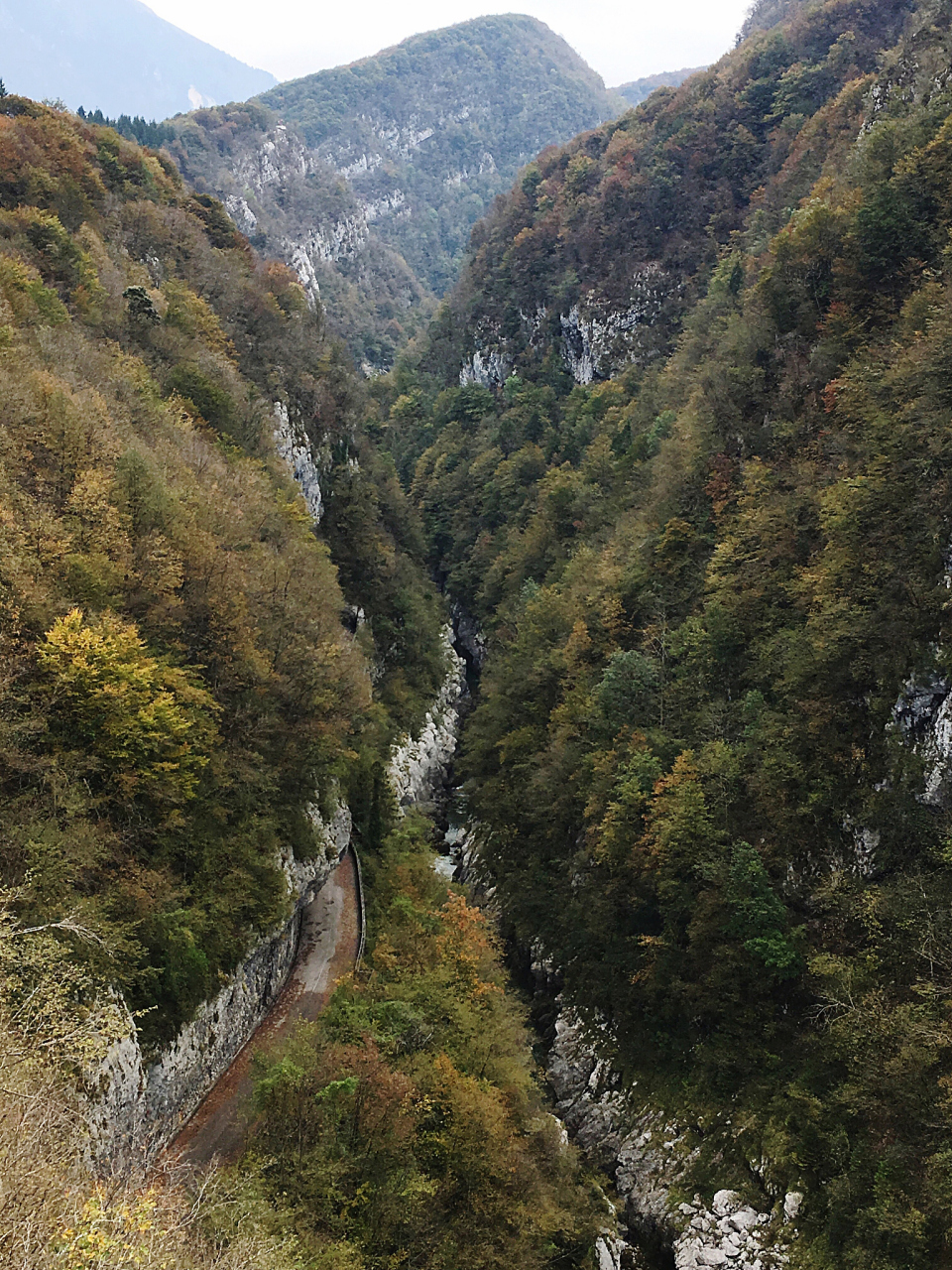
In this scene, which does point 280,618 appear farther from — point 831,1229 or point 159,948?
point 831,1229

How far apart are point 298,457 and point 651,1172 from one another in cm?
4069

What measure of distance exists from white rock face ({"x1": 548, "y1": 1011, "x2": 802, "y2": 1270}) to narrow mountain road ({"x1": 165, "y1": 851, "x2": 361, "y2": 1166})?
8.83 m

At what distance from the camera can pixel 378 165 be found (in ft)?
561

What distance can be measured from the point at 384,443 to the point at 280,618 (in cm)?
6092

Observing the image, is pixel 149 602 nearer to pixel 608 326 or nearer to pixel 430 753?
pixel 430 753

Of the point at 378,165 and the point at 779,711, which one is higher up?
the point at 378,165

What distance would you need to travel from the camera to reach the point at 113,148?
157 feet

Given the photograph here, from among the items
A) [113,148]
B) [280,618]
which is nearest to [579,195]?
[113,148]

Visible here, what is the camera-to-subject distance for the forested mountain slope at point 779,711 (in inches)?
783

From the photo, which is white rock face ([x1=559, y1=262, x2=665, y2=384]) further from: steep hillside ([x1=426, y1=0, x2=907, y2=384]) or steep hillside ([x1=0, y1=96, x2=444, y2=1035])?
steep hillside ([x1=0, y1=96, x2=444, y2=1035])

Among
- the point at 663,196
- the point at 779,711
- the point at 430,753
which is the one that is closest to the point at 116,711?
the point at 779,711

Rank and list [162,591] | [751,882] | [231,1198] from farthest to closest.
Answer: [751,882], [162,591], [231,1198]

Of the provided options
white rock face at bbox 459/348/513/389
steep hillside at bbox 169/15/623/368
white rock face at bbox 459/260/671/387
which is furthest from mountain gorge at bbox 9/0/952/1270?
steep hillside at bbox 169/15/623/368

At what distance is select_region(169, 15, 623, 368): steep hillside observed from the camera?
124 metres
